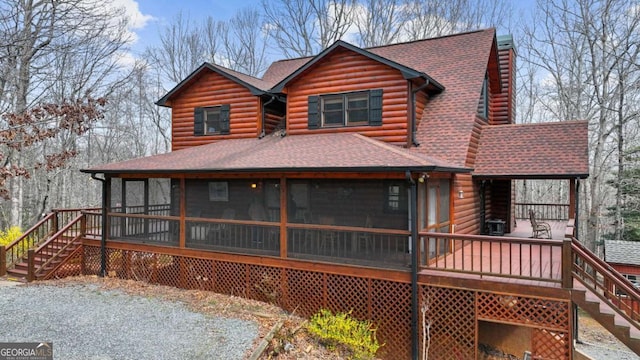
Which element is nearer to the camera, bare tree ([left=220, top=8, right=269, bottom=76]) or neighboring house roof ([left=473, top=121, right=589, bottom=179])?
neighboring house roof ([left=473, top=121, right=589, bottom=179])

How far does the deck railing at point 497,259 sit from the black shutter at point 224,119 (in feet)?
25.9

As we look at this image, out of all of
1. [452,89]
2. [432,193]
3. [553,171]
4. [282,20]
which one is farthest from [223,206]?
[282,20]

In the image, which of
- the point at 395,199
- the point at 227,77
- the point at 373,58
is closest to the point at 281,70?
the point at 227,77

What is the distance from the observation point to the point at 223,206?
41.4ft

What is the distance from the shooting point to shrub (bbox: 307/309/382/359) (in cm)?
752

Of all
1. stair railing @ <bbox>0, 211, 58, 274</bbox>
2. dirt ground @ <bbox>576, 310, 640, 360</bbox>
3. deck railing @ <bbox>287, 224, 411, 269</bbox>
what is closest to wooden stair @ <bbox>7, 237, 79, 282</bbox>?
stair railing @ <bbox>0, 211, 58, 274</bbox>

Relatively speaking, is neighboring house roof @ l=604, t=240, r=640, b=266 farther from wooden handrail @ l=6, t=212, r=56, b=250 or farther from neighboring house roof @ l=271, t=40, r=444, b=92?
wooden handrail @ l=6, t=212, r=56, b=250

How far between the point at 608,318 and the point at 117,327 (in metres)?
8.49

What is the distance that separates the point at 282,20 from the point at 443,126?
20.1m

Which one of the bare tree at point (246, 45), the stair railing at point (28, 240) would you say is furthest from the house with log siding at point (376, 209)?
the bare tree at point (246, 45)

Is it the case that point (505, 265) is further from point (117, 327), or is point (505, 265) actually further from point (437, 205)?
point (117, 327)

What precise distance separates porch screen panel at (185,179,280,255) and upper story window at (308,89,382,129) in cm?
230

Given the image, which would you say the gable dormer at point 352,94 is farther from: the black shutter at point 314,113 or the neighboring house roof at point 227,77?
the neighboring house roof at point 227,77
